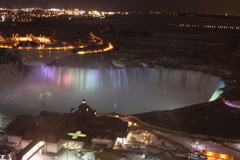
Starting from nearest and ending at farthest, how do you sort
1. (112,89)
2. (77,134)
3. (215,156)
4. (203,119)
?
(215,156) < (77,134) < (203,119) < (112,89)

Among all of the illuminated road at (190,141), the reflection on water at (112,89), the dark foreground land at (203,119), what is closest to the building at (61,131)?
the illuminated road at (190,141)

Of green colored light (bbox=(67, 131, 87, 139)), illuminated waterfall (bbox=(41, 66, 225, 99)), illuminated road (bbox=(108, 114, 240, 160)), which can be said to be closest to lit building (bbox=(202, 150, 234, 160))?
illuminated road (bbox=(108, 114, 240, 160))

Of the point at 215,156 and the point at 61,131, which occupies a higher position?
the point at 61,131

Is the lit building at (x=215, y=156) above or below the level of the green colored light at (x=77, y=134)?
below

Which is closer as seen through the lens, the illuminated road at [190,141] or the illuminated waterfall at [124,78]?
the illuminated road at [190,141]

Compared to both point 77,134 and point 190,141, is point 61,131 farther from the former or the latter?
point 190,141

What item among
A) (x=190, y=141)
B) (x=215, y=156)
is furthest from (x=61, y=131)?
(x=215, y=156)

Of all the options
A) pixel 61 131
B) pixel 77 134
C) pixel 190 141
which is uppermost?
pixel 61 131

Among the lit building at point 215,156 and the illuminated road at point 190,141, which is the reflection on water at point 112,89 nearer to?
the illuminated road at point 190,141

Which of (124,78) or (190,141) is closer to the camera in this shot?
(190,141)
